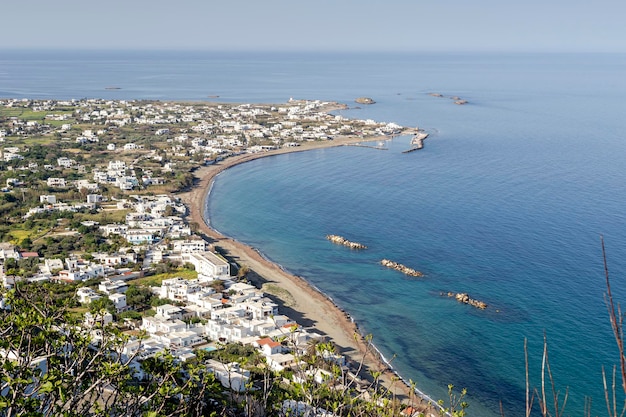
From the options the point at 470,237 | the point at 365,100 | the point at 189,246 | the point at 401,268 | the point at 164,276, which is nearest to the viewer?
the point at 164,276

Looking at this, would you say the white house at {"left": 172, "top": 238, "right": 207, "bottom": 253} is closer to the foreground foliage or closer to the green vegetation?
the green vegetation

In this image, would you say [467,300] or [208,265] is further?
[208,265]

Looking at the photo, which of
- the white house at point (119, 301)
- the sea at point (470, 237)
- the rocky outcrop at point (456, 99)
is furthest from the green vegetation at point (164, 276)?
the rocky outcrop at point (456, 99)

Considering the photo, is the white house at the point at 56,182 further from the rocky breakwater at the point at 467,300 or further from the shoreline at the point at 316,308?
the rocky breakwater at the point at 467,300

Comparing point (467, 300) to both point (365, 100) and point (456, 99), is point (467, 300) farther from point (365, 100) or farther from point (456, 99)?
point (456, 99)

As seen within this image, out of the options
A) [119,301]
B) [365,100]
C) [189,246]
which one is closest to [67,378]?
[119,301]

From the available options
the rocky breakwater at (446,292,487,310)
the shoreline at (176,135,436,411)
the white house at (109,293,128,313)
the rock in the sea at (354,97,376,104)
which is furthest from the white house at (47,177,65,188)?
the rock in the sea at (354,97,376,104)
